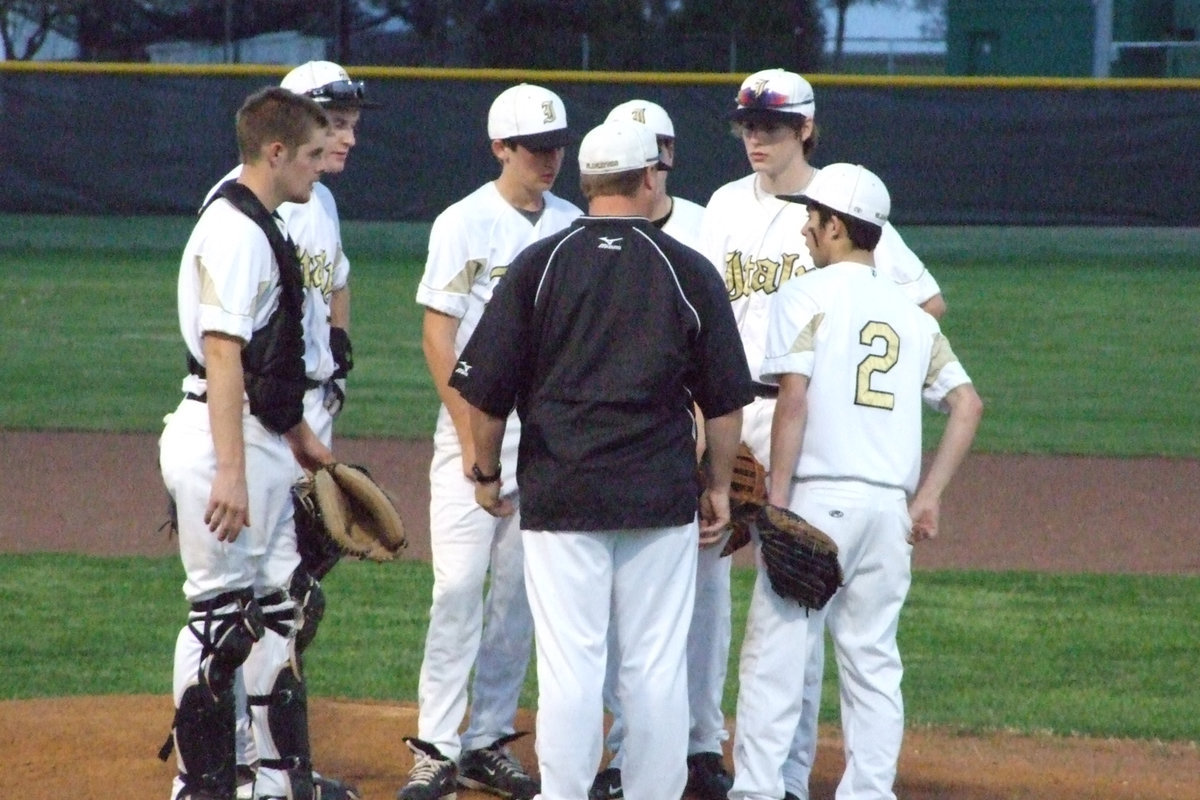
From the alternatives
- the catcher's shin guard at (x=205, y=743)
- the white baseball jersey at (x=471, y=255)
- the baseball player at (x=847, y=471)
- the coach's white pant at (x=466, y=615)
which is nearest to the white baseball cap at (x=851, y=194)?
the baseball player at (x=847, y=471)

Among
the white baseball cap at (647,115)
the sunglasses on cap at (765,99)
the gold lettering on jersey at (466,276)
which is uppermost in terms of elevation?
the sunglasses on cap at (765,99)

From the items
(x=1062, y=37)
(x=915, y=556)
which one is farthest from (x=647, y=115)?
(x=1062, y=37)

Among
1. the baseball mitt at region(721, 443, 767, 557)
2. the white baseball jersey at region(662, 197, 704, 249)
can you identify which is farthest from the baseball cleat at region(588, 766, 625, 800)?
the white baseball jersey at region(662, 197, 704, 249)

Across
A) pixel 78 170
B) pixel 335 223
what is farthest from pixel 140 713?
pixel 78 170

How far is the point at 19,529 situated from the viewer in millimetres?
8016

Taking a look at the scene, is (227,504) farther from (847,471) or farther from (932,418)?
(932,418)

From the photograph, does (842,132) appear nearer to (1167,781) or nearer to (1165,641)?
(1165,641)

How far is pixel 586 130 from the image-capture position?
766 inches

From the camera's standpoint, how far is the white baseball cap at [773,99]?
14.7 feet

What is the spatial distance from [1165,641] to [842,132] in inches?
550

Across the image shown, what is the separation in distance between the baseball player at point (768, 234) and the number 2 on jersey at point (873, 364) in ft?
1.36

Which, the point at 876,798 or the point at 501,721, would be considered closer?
the point at 876,798

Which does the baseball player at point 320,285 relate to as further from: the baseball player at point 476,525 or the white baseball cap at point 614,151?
the white baseball cap at point 614,151

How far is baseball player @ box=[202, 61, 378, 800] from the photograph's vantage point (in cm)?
430
